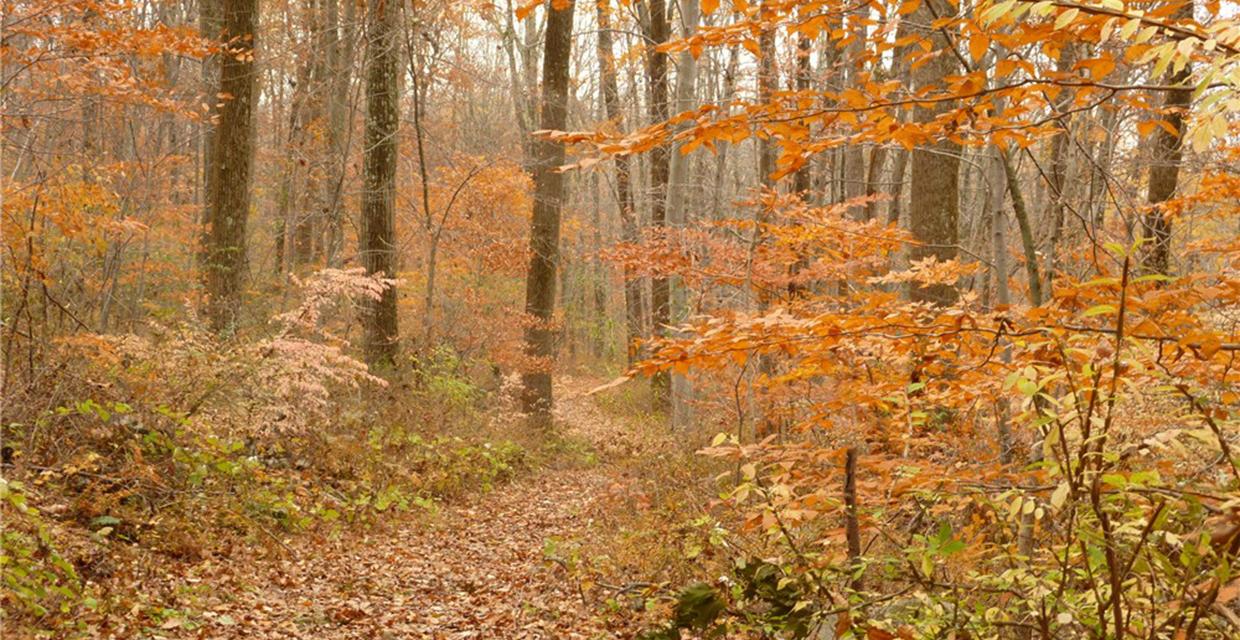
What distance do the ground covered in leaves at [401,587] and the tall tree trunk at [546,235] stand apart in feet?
15.8

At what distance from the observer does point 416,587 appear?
22.6 feet

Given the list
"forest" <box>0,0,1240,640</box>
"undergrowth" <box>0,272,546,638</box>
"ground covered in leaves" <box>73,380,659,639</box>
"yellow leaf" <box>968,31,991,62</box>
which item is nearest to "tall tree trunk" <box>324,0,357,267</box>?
"forest" <box>0,0,1240,640</box>

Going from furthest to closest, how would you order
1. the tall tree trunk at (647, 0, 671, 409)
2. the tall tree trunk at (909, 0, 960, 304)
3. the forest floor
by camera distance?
the tall tree trunk at (647, 0, 671, 409) → the tall tree trunk at (909, 0, 960, 304) → the forest floor

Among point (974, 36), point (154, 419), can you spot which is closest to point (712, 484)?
point (154, 419)

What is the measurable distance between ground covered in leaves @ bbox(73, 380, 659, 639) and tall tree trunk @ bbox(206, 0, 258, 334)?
4.05 m

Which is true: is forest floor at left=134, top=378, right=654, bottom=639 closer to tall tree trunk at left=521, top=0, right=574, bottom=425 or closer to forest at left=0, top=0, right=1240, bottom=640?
forest at left=0, top=0, right=1240, bottom=640

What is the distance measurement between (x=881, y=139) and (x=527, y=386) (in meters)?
11.6

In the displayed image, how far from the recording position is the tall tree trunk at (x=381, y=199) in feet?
40.4

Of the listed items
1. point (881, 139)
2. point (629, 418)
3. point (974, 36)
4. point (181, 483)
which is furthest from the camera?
point (629, 418)

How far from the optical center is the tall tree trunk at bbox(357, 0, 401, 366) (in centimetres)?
1232

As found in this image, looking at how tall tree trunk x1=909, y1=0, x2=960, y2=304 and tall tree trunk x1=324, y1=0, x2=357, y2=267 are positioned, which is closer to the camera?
tall tree trunk x1=909, y1=0, x2=960, y2=304

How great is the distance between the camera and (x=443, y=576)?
7.28 meters

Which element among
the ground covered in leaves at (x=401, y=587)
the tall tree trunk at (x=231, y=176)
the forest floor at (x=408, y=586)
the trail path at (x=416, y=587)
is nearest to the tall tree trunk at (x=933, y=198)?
the forest floor at (x=408, y=586)

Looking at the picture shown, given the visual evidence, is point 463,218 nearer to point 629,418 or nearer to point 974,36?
point 629,418
